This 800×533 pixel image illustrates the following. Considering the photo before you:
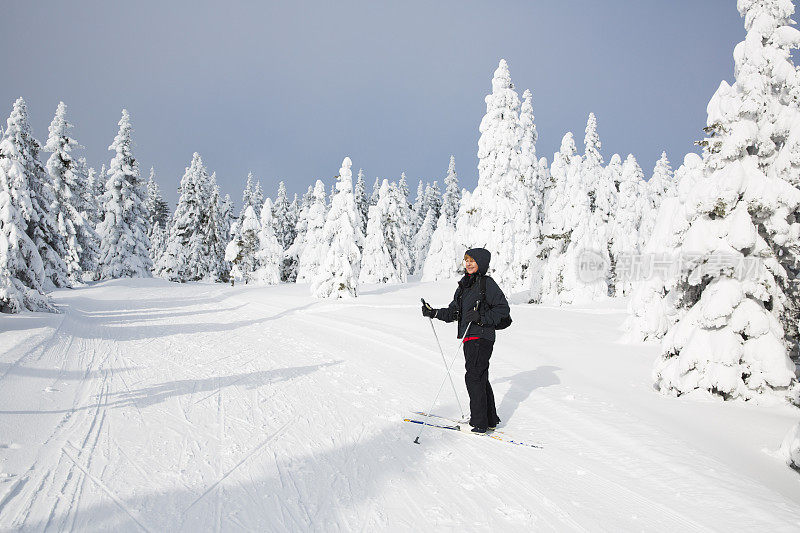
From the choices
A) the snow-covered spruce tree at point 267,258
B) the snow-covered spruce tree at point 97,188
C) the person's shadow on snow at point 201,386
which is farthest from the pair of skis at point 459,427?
the snow-covered spruce tree at point 97,188

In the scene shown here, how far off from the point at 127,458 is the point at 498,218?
2621cm

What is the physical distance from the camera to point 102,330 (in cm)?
1291

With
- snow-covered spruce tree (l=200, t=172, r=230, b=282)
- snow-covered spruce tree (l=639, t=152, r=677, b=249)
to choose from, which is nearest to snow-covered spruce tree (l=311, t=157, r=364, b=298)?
snow-covered spruce tree (l=200, t=172, r=230, b=282)

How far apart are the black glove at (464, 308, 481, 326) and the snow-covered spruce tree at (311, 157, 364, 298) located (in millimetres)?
20780

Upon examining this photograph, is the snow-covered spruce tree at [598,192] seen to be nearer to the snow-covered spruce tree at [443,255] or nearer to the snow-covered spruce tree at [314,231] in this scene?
the snow-covered spruce tree at [443,255]

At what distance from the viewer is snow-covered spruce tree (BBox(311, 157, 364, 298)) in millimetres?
26172

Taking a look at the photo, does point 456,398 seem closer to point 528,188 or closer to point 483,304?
point 483,304

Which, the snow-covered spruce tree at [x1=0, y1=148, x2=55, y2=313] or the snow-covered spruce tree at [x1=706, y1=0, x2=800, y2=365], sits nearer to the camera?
the snow-covered spruce tree at [x1=706, y1=0, x2=800, y2=365]

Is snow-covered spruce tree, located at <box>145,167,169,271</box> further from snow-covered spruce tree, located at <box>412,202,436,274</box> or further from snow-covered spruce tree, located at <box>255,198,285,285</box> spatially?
snow-covered spruce tree, located at <box>412,202,436,274</box>

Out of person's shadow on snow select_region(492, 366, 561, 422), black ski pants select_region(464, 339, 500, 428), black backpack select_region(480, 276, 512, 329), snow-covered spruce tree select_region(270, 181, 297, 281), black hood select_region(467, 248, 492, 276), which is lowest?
person's shadow on snow select_region(492, 366, 561, 422)

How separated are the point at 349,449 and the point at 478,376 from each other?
1888 mm

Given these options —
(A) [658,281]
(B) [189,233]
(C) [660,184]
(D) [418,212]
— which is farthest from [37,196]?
(D) [418,212]

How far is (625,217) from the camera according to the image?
38156 millimetres

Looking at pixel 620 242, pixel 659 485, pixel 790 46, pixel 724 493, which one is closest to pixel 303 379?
pixel 659 485
